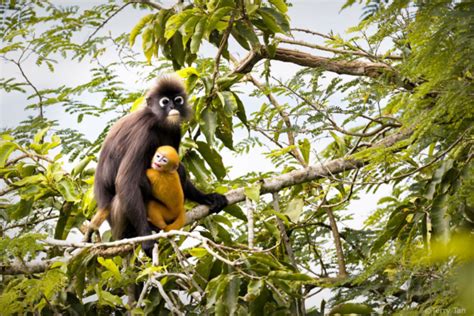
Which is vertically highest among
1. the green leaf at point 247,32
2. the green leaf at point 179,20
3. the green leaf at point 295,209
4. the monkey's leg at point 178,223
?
the green leaf at point 179,20

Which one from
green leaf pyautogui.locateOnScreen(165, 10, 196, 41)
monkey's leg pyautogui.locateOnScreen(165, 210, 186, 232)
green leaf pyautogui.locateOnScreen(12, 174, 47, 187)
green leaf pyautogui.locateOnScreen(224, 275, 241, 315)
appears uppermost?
green leaf pyautogui.locateOnScreen(165, 10, 196, 41)

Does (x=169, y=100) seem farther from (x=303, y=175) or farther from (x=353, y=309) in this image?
(x=353, y=309)

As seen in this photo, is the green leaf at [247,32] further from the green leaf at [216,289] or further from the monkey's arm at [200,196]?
the green leaf at [216,289]

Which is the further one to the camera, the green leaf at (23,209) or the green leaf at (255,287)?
the green leaf at (23,209)

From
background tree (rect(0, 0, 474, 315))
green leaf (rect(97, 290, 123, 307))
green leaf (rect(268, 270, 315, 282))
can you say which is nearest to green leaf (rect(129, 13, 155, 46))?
background tree (rect(0, 0, 474, 315))

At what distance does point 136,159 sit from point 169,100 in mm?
356

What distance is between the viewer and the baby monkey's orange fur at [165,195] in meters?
3.44

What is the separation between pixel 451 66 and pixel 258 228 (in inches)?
Answer: 126

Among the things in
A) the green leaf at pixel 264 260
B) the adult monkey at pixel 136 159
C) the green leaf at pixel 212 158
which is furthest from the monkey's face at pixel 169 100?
the green leaf at pixel 264 260

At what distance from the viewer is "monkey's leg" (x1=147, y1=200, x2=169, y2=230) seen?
3.51 metres

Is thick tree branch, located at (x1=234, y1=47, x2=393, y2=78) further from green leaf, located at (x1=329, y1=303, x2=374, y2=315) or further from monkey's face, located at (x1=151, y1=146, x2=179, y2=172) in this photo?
green leaf, located at (x1=329, y1=303, x2=374, y2=315)

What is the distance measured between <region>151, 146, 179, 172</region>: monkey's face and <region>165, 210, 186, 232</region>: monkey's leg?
0.23m

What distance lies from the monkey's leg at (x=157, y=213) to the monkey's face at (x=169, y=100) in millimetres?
405

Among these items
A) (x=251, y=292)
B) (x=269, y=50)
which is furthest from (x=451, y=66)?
(x=269, y=50)
